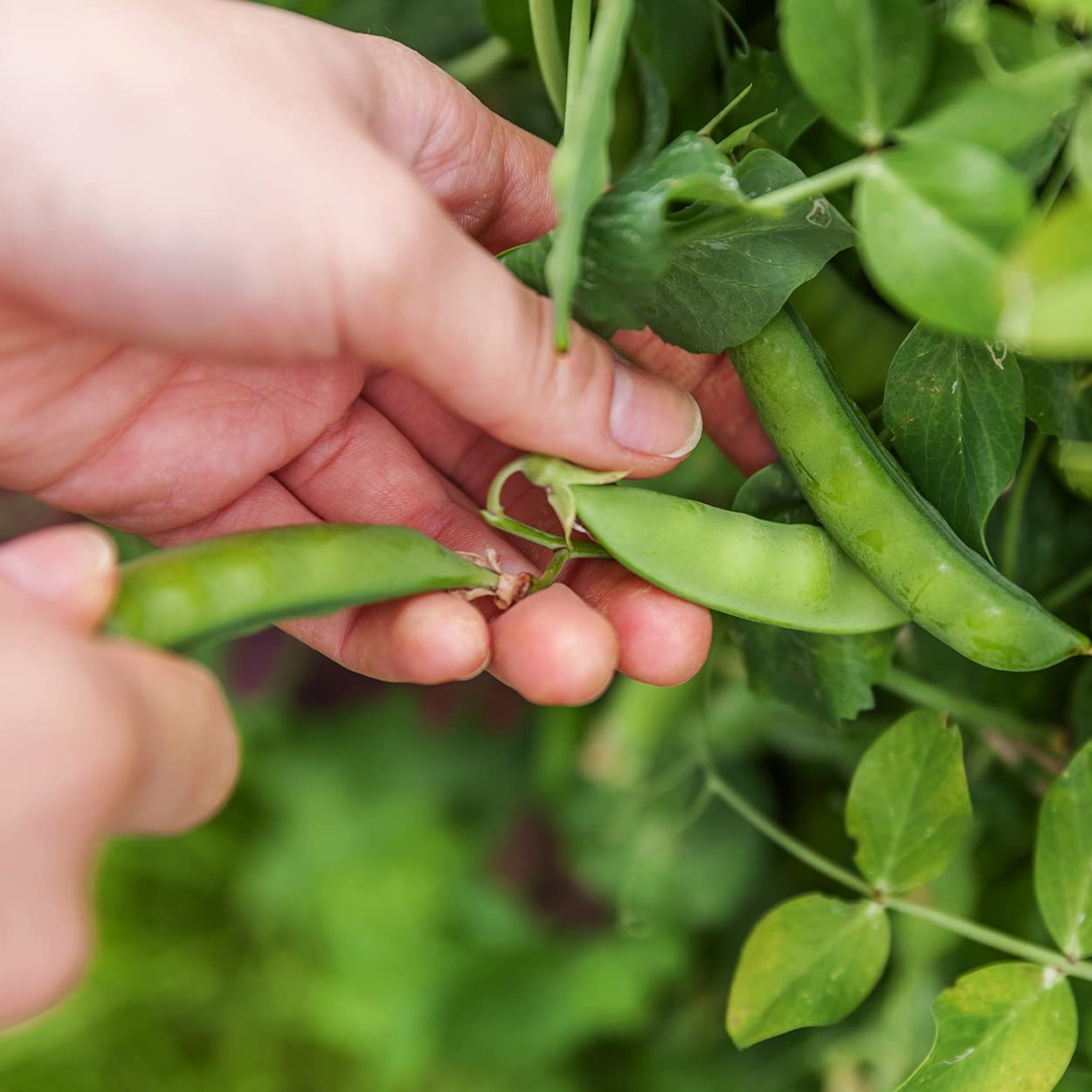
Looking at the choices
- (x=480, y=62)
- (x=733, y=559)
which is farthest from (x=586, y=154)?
(x=480, y=62)

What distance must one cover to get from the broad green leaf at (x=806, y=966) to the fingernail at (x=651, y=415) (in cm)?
41

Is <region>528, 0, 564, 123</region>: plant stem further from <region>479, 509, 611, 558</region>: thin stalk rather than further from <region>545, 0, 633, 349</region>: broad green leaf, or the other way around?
<region>479, 509, 611, 558</region>: thin stalk

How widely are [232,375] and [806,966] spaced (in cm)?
71

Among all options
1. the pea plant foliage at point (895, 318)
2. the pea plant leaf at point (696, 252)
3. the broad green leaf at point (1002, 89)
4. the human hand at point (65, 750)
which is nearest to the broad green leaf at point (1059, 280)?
the pea plant foliage at point (895, 318)

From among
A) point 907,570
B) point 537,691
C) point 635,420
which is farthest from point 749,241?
point 537,691

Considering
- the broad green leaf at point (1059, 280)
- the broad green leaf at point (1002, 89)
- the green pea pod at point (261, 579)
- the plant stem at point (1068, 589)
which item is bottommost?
the plant stem at point (1068, 589)

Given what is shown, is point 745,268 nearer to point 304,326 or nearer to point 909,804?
point 304,326

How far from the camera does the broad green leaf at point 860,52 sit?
56cm

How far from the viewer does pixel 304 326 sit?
0.68m

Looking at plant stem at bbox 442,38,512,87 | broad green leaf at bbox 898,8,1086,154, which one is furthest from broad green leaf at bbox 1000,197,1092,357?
plant stem at bbox 442,38,512,87

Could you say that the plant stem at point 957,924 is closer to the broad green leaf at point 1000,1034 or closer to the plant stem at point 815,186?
the broad green leaf at point 1000,1034

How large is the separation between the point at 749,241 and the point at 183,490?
1.76ft

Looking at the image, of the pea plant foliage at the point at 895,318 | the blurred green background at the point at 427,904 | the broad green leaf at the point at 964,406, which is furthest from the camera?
the blurred green background at the point at 427,904

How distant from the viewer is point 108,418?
90 cm
